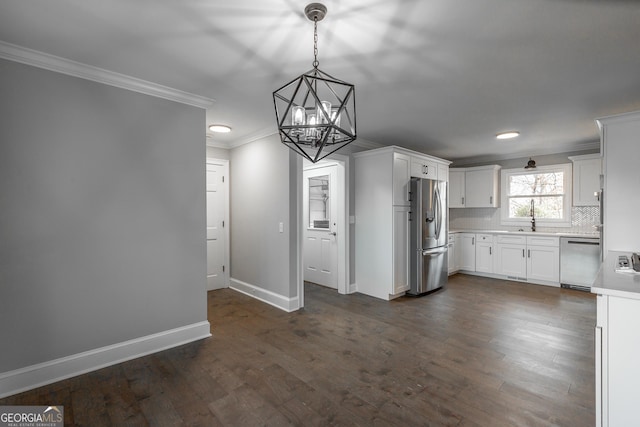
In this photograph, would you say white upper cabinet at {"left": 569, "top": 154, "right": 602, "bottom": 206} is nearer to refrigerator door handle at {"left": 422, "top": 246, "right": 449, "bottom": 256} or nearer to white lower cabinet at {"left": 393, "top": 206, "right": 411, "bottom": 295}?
refrigerator door handle at {"left": 422, "top": 246, "right": 449, "bottom": 256}

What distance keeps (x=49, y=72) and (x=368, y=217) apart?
150 inches

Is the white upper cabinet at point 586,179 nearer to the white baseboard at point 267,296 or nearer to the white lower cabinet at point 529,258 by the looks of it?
the white lower cabinet at point 529,258

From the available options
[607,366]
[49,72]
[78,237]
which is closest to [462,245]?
[607,366]

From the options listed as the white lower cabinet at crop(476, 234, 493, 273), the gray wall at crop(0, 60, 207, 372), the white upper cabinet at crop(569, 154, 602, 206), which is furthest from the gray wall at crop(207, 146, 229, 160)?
the white upper cabinet at crop(569, 154, 602, 206)

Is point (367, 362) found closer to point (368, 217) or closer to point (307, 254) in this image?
point (368, 217)

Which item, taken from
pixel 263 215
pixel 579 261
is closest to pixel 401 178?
pixel 263 215

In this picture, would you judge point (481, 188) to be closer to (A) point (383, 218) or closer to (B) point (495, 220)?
(B) point (495, 220)

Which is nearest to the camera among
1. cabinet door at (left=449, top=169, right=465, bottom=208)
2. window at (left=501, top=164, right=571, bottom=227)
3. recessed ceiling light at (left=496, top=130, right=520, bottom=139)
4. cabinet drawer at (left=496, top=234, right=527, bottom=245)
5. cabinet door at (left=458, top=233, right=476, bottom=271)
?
recessed ceiling light at (left=496, top=130, right=520, bottom=139)

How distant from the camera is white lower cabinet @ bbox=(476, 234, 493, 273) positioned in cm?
570

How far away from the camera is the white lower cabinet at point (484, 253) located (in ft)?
18.7

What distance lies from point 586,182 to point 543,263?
148cm

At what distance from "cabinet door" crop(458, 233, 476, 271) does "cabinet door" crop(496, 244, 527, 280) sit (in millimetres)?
426

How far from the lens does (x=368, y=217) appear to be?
4629mm

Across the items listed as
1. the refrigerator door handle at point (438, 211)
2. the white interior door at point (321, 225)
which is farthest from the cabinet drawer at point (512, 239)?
the white interior door at point (321, 225)
